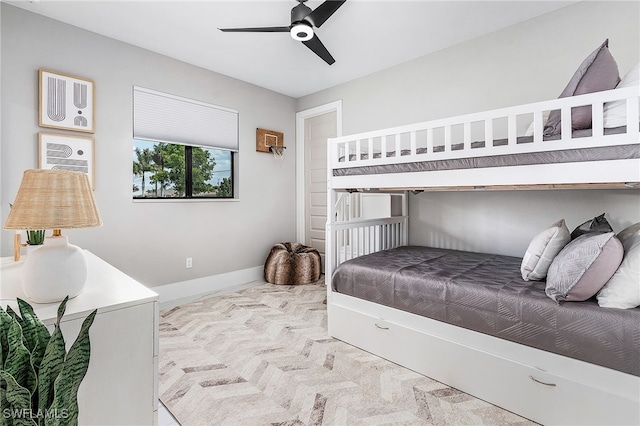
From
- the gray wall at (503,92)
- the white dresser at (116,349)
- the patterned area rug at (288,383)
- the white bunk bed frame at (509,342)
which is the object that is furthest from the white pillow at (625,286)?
the white dresser at (116,349)

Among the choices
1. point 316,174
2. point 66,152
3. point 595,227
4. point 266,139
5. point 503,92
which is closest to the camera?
point 595,227

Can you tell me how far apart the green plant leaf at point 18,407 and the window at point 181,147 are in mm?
2672

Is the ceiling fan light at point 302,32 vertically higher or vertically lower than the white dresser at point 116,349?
higher

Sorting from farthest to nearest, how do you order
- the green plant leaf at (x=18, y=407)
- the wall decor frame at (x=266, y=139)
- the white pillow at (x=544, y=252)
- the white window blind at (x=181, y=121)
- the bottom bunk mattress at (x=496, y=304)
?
the wall decor frame at (x=266, y=139) < the white window blind at (x=181, y=121) < the white pillow at (x=544, y=252) < the bottom bunk mattress at (x=496, y=304) < the green plant leaf at (x=18, y=407)

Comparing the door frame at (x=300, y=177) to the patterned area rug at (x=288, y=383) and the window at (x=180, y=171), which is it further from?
the patterned area rug at (x=288, y=383)

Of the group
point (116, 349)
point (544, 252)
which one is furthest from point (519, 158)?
point (116, 349)

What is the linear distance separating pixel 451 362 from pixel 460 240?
1516 millimetres

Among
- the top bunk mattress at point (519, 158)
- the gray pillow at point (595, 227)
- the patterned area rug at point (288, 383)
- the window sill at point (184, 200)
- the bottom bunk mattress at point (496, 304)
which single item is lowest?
the patterned area rug at point (288, 383)

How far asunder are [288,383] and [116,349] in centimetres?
103

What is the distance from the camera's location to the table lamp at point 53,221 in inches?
37.5

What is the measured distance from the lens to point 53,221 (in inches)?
37.5

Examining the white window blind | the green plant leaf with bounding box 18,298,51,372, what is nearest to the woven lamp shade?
the green plant leaf with bounding box 18,298,51,372

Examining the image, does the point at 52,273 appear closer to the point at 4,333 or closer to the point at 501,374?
the point at 4,333

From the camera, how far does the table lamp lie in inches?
37.5
